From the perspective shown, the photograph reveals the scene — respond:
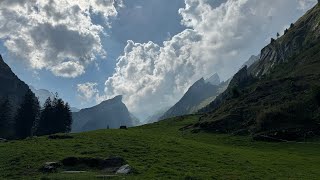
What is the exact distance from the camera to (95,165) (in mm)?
49750

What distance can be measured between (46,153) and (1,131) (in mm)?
111713

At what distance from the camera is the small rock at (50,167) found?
46.3 meters

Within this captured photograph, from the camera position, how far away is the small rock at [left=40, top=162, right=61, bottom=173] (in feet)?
152

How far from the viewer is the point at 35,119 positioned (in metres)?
158

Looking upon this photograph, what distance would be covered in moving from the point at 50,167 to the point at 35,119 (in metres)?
117

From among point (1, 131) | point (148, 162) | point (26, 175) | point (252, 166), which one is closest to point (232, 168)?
point (252, 166)

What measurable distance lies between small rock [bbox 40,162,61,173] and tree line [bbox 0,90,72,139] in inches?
4190

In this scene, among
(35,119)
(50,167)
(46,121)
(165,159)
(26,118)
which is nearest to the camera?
(50,167)

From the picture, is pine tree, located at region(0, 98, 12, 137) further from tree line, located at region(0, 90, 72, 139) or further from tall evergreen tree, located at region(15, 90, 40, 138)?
tall evergreen tree, located at region(15, 90, 40, 138)

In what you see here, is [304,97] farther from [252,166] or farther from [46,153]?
[46,153]

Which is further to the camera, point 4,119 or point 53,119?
point 4,119

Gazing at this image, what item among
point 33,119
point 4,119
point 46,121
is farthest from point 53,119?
point 4,119

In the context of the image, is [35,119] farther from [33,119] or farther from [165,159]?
[165,159]

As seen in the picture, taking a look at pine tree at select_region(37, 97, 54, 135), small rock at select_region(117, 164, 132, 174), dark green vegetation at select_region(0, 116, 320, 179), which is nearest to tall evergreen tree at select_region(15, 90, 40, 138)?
pine tree at select_region(37, 97, 54, 135)
